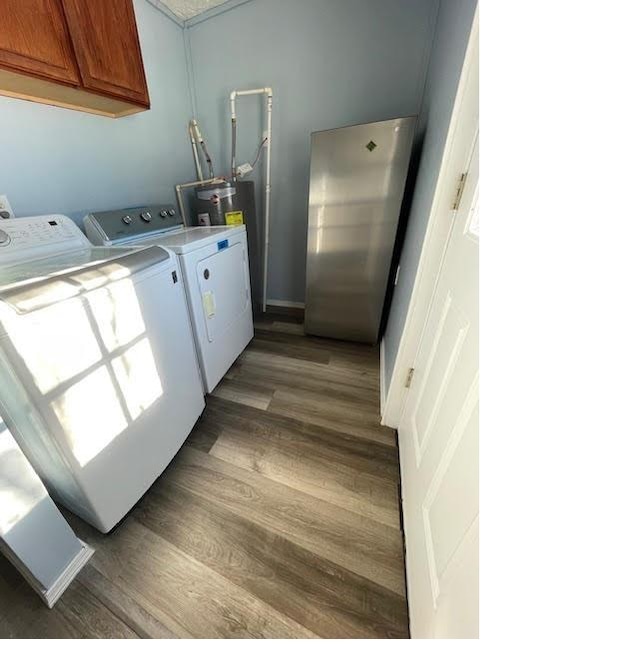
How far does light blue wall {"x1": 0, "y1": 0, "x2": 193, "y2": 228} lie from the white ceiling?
0.30 ft

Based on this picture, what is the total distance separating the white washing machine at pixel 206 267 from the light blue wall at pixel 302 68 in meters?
1.02

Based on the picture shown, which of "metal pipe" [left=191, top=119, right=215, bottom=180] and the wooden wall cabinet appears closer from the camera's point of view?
the wooden wall cabinet

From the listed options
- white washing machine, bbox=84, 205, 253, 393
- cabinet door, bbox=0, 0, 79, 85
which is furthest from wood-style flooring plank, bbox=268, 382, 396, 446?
cabinet door, bbox=0, 0, 79, 85

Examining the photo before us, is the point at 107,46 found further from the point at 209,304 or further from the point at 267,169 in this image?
the point at 209,304

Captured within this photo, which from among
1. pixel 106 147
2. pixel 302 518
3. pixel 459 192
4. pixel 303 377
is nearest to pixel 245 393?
pixel 303 377

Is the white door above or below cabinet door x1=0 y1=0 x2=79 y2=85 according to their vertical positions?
below

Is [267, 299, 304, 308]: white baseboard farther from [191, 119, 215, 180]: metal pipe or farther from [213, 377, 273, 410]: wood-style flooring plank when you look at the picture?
[191, 119, 215, 180]: metal pipe

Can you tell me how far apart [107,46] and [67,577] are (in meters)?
2.41

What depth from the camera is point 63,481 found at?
865 millimetres

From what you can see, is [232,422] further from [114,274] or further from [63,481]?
[114,274]

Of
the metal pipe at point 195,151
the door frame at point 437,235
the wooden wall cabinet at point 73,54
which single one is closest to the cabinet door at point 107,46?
the wooden wall cabinet at point 73,54

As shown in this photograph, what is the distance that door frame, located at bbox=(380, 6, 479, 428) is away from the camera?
2.44 ft
